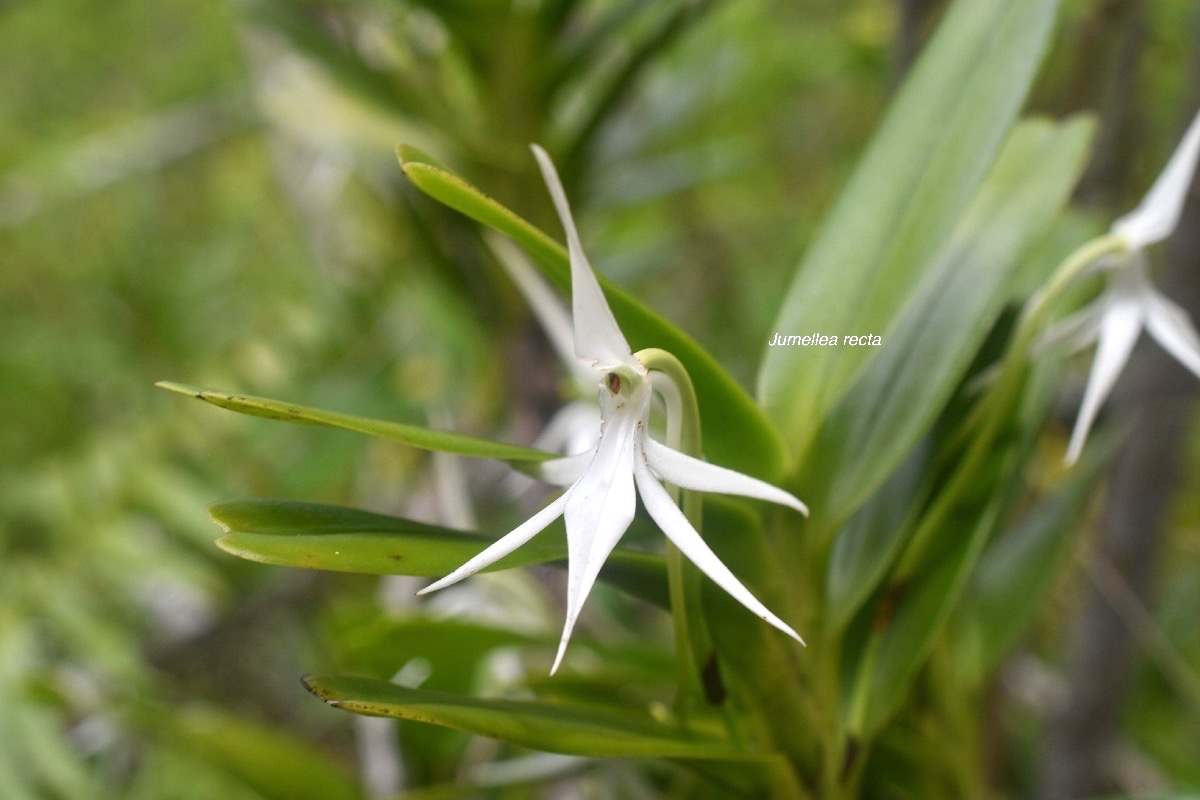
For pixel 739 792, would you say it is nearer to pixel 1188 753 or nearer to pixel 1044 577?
pixel 1044 577

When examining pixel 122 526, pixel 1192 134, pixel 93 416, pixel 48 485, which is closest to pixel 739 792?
pixel 1192 134

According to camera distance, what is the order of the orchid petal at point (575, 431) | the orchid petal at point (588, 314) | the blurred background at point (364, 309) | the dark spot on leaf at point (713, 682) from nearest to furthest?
the orchid petal at point (588, 314)
the dark spot on leaf at point (713, 682)
the orchid petal at point (575, 431)
the blurred background at point (364, 309)

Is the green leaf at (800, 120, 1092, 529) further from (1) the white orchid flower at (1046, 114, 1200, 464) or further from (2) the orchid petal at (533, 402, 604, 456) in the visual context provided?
(2) the orchid petal at (533, 402, 604, 456)

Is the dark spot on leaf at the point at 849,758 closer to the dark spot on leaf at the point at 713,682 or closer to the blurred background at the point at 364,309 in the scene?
the dark spot on leaf at the point at 713,682

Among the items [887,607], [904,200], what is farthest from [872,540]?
[904,200]

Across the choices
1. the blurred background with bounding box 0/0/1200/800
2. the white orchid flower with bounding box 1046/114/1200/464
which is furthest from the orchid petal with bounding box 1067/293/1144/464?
the blurred background with bounding box 0/0/1200/800

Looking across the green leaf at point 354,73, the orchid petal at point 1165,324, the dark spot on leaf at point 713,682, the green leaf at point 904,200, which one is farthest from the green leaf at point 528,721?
the green leaf at point 354,73

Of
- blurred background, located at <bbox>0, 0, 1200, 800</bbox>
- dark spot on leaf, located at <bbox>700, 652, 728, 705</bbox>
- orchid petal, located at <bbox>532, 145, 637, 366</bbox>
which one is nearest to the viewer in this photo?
orchid petal, located at <bbox>532, 145, 637, 366</bbox>
